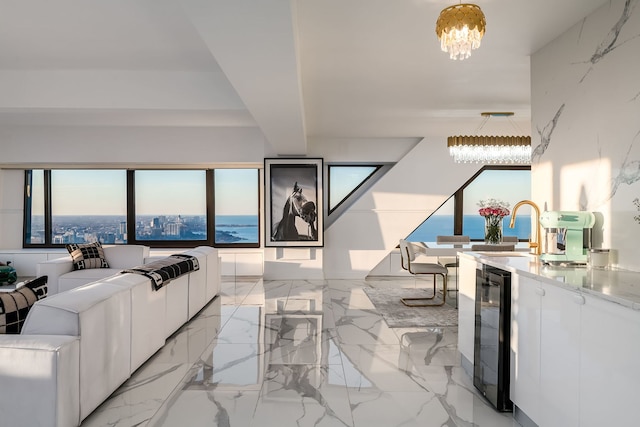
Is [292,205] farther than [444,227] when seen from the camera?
No

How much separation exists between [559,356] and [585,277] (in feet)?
1.41

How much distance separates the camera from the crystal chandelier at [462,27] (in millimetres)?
2303

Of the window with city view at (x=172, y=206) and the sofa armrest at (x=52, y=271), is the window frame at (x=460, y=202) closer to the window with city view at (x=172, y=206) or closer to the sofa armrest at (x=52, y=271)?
the window with city view at (x=172, y=206)

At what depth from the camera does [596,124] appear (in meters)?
2.73

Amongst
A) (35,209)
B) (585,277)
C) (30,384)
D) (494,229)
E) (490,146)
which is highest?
(490,146)

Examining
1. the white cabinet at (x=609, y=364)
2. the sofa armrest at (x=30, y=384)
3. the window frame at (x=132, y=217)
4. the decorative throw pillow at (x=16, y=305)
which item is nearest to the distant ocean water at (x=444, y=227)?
the window frame at (x=132, y=217)

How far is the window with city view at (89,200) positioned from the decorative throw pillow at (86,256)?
2.15 meters

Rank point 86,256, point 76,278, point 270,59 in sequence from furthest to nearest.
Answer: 1. point 86,256
2. point 76,278
3. point 270,59

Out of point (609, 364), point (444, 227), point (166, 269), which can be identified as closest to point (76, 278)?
point (166, 269)

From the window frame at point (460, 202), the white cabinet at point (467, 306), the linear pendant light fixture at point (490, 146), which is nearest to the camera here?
the white cabinet at point (467, 306)

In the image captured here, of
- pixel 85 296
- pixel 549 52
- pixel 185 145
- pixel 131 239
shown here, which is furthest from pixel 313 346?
pixel 131 239

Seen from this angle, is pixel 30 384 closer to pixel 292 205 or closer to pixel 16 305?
pixel 16 305

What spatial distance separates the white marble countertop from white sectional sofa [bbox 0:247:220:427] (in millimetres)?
2426

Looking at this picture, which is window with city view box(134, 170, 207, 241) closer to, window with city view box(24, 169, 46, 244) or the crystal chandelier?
window with city view box(24, 169, 46, 244)
